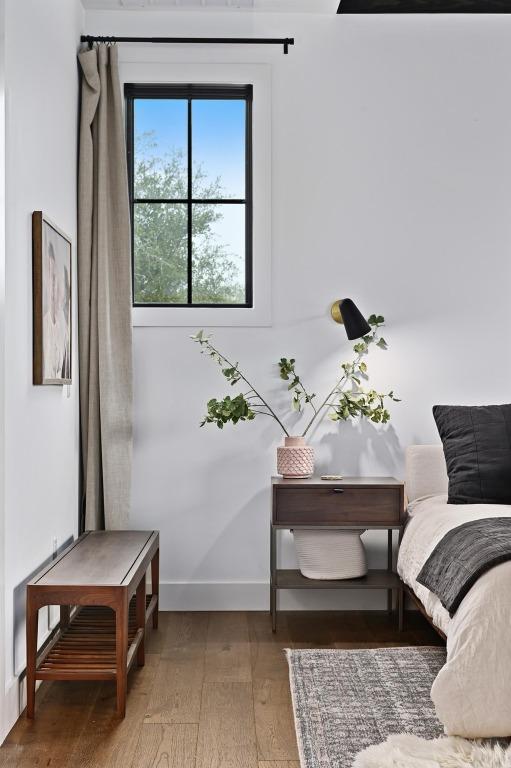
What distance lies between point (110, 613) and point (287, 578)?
32.2 inches

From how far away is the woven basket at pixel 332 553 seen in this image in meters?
3.38

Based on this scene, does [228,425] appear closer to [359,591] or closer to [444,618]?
[359,591]

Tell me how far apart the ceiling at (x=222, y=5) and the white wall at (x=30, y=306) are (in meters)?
0.35

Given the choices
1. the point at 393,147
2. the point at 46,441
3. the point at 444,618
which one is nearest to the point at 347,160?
the point at 393,147

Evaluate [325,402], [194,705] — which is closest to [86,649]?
[194,705]

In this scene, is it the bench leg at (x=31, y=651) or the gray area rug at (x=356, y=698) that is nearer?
the gray area rug at (x=356, y=698)

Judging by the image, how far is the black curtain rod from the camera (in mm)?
3638

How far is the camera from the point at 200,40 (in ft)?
12.0

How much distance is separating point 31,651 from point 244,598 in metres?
1.46

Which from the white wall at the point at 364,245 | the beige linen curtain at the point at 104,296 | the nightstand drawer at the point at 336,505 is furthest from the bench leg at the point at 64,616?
the nightstand drawer at the point at 336,505

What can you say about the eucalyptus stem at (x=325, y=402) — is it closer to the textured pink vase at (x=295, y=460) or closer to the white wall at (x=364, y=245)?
the white wall at (x=364, y=245)

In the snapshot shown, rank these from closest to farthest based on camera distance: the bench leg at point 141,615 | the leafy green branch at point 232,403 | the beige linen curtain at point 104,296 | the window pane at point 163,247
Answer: the bench leg at point 141,615 → the leafy green branch at point 232,403 → the beige linen curtain at point 104,296 → the window pane at point 163,247

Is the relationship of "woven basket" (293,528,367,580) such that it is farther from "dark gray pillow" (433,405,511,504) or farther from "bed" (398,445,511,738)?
"bed" (398,445,511,738)

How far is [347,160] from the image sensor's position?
3.75 metres
